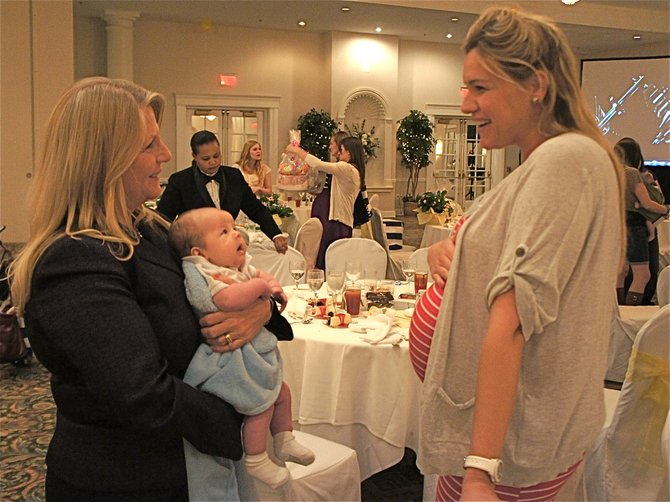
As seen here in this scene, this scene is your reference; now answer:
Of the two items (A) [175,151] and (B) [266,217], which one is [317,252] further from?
(A) [175,151]

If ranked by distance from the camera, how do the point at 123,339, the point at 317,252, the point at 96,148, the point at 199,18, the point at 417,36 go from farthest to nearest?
the point at 417,36, the point at 199,18, the point at 317,252, the point at 96,148, the point at 123,339

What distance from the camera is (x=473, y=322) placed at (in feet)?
4.56

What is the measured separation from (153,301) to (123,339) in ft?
0.54

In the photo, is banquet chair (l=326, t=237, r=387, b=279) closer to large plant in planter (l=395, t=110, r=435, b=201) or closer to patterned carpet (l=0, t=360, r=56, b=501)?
patterned carpet (l=0, t=360, r=56, b=501)

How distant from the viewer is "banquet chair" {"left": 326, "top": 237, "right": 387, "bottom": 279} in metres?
5.09

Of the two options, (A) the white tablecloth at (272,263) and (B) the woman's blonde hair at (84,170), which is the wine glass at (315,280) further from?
(B) the woman's blonde hair at (84,170)

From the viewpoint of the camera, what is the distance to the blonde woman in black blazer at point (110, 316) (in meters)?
1.31

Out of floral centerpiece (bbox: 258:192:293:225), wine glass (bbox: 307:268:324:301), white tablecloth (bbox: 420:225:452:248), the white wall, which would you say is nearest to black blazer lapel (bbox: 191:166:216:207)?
wine glass (bbox: 307:268:324:301)

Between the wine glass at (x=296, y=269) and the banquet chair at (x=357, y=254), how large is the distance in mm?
417

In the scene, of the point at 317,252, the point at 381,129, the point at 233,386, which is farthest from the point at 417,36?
the point at 233,386

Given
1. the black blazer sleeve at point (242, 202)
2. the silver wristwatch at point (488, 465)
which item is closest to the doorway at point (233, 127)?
the black blazer sleeve at point (242, 202)

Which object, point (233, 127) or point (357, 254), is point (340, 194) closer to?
point (357, 254)

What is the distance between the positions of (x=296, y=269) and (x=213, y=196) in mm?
994

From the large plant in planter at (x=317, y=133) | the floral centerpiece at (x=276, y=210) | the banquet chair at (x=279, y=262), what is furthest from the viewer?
the large plant in planter at (x=317, y=133)
